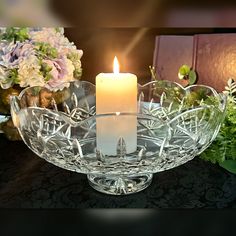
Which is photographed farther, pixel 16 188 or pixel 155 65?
pixel 155 65

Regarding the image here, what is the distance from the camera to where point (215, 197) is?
0.47 metres

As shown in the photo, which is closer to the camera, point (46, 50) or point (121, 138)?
point (121, 138)

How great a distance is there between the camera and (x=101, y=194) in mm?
477

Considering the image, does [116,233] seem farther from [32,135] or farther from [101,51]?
[101,51]

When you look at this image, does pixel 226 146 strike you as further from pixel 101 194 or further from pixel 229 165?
pixel 101 194

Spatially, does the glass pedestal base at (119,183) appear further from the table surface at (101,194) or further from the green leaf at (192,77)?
the green leaf at (192,77)

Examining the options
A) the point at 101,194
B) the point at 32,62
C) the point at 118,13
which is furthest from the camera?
the point at 32,62

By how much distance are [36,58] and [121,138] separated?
180 millimetres

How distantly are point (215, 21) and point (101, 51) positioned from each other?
305 mm

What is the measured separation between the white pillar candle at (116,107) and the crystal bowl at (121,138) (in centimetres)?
1

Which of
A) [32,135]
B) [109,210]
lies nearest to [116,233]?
[109,210]

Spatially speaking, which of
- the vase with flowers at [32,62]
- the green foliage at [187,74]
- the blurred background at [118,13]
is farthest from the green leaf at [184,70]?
the blurred background at [118,13]

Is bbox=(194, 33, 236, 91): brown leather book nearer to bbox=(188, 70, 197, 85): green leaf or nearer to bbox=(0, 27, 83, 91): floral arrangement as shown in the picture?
bbox=(188, 70, 197, 85): green leaf

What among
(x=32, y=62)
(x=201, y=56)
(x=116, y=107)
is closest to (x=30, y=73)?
(x=32, y=62)
